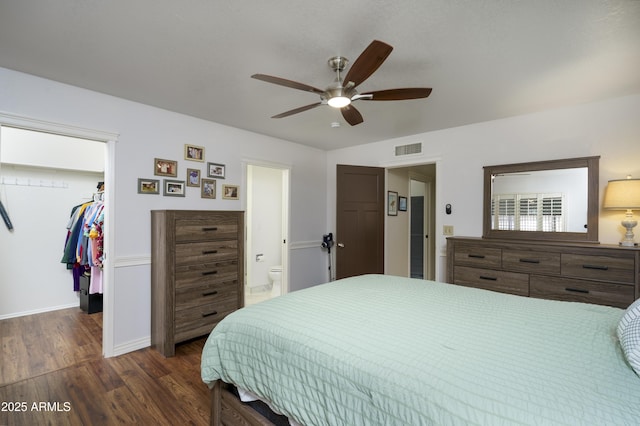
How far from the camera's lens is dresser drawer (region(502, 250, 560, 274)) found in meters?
2.56

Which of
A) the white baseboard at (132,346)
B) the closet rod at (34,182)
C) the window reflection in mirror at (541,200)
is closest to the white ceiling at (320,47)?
the window reflection in mirror at (541,200)

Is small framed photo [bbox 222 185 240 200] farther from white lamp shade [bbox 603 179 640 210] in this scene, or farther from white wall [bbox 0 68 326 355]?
white lamp shade [bbox 603 179 640 210]

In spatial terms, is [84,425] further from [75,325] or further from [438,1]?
[438,1]

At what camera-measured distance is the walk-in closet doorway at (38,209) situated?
3539 mm

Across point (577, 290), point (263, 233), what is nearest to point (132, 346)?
point (263, 233)

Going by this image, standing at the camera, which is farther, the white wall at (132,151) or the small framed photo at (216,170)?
the small framed photo at (216,170)

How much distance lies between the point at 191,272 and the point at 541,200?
3721 millimetres

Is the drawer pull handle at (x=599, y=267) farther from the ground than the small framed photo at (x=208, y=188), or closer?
closer

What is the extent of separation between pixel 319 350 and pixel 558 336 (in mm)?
1033

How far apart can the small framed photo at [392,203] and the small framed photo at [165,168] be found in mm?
2957

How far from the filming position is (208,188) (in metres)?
3.37

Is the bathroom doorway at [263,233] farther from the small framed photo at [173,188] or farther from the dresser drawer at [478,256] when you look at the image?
the dresser drawer at [478,256]

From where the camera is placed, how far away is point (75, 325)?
3.35 metres

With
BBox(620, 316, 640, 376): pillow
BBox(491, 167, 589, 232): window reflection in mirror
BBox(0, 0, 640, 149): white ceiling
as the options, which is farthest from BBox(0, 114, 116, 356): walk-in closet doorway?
BBox(491, 167, 589, 232): window reflection in mirror
